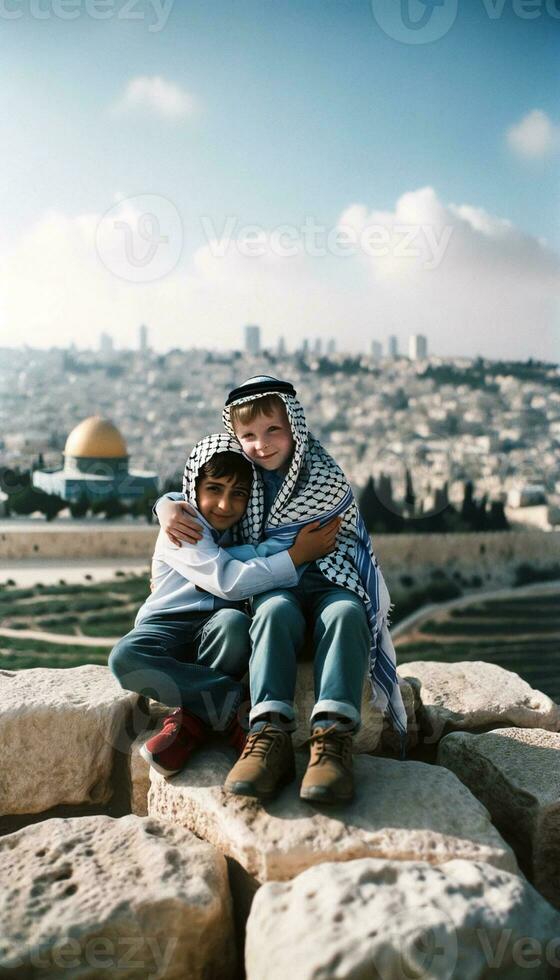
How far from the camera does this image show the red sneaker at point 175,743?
2057mm

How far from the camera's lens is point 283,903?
1.58m

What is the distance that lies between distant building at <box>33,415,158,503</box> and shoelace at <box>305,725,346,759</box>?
32216 millimetres

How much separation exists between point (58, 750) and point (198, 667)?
0.65 metres

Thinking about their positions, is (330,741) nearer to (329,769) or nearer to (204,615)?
(329,769)

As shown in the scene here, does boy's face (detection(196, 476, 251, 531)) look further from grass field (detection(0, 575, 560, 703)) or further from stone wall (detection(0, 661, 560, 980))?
grass field (detection(0, 575, 560, 703))

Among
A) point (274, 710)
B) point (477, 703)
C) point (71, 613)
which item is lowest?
point (71, 613)

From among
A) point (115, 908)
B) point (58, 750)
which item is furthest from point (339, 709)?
point (58, 750)

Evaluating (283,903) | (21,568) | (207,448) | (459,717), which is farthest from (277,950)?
(21,568)

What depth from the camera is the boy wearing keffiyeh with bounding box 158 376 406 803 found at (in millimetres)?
1866

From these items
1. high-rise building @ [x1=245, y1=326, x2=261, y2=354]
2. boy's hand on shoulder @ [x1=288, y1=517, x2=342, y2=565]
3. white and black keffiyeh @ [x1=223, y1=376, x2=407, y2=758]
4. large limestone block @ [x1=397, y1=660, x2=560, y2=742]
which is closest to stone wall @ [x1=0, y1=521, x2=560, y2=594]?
high-rise building @ [x1=245, y1=326, x2=261, y2=354]

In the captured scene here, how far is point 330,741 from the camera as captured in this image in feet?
6.13

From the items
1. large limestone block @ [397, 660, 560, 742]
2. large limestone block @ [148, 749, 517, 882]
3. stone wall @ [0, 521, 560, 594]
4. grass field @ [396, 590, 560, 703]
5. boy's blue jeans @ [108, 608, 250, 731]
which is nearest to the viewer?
large limestone block @ [148, 749, 517, 882]

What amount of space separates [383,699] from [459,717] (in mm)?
700

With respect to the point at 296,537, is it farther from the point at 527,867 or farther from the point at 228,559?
the point at 527,867
